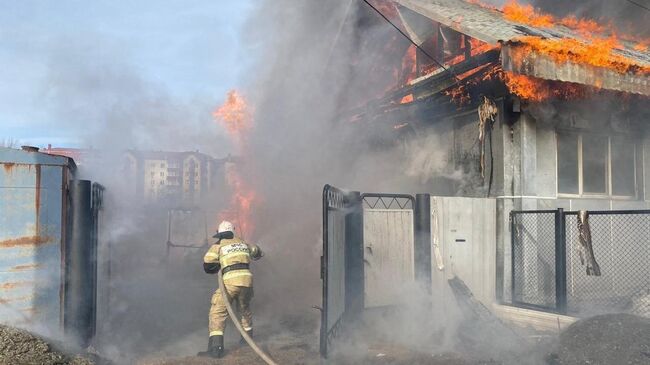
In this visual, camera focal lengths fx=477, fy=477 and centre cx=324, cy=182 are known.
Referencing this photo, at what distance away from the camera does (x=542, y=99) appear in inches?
A: 309

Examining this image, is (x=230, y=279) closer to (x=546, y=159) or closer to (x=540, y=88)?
(x=546, y=159)

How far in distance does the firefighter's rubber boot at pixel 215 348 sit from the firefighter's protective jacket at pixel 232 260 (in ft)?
2.30

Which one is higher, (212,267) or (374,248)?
(374,248)

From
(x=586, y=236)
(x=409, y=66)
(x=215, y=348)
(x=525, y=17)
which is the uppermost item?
(x=525, y=17)

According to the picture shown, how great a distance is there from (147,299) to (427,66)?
7.63 m

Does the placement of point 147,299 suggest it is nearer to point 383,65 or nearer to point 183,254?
point 183,254

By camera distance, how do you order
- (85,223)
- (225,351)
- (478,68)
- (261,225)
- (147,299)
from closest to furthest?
(85,223), (225,351), (478,68), (147,299), (261,225)

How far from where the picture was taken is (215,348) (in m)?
5.91

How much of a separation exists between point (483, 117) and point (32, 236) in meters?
6.75

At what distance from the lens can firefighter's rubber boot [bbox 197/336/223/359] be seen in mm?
5887

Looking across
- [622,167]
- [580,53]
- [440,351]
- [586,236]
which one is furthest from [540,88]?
[440,351]

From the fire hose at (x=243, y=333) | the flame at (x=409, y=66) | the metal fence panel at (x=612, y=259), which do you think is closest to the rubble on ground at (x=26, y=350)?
the fire hose at (x=243, y=333)

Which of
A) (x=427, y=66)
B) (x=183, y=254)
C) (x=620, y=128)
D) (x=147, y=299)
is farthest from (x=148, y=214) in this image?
(x=620, y=128)

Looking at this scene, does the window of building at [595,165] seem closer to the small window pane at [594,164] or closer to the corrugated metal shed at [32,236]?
the small window pane at [594,164]
